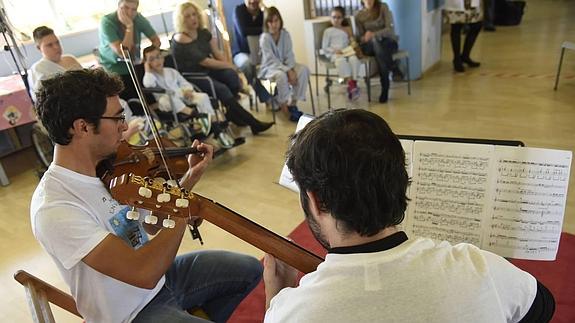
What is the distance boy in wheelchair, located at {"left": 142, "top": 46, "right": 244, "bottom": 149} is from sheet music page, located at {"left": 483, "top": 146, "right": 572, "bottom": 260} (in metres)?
2.48

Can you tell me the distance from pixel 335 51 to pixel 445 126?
1314 mm

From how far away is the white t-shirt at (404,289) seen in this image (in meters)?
0.71

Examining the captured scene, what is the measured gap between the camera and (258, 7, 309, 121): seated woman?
4.07 m

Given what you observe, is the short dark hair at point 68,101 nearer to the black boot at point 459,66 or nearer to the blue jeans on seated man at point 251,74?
the blue jeans on seated man at point 251,74

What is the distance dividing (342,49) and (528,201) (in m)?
3.35

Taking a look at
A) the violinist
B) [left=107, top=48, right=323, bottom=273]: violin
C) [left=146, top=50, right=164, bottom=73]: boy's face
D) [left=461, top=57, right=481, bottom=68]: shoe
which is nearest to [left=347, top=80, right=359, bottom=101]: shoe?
[left=461, top=57, right=481, bottom=68]: shoe

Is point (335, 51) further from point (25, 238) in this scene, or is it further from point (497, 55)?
point (25, 238)

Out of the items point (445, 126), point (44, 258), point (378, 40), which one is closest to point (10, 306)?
point (44, 258)

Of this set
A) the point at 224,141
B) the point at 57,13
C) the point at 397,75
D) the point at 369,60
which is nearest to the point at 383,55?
the point at 369,60

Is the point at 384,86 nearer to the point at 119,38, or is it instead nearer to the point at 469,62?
the point at 469,62

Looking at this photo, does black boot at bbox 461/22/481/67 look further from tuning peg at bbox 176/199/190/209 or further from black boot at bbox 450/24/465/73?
tuning peg at bbox 176/199/190/209

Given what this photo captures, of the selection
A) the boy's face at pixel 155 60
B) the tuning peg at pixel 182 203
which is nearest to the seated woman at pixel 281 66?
the boy's face at pixel 155 60

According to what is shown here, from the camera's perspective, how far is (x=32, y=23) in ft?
15.2

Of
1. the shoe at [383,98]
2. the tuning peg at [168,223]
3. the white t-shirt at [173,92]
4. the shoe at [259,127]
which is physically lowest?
the shoe at [383,98]
